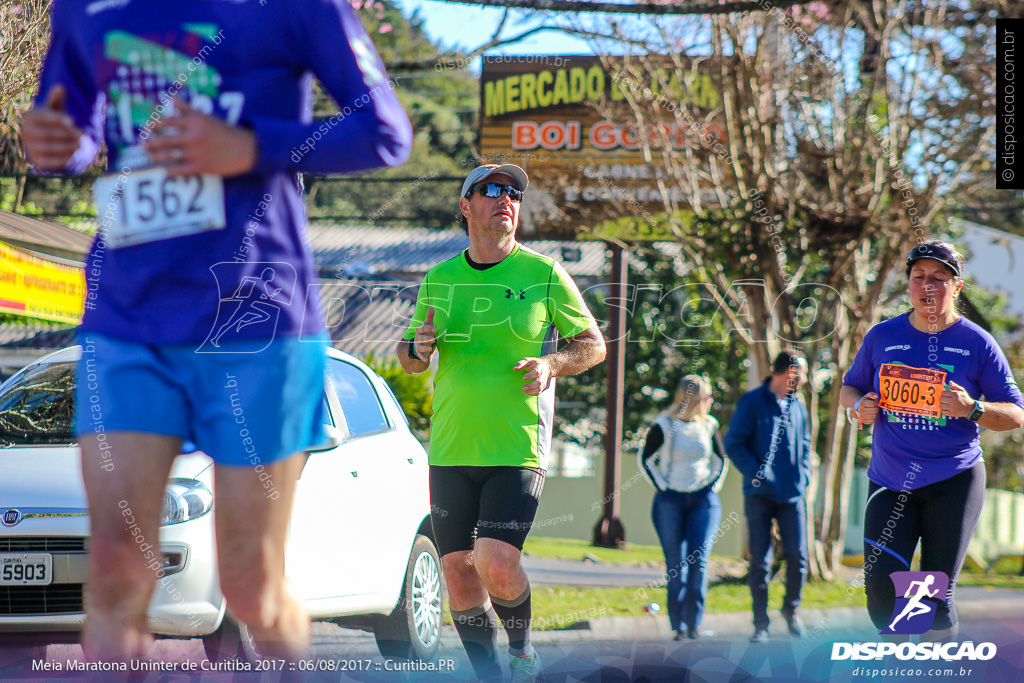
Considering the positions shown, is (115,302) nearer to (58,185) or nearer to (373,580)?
(373,580)

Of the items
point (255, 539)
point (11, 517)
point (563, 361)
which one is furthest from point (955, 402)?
point (11, 517)

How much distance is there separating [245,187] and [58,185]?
25681mm

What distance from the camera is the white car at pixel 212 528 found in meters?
4.47

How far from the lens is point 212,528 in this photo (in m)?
4.67

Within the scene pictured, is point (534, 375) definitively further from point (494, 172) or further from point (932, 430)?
point (932, 430)

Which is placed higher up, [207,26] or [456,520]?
[207,26]

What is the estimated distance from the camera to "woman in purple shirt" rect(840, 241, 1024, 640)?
4582 mm

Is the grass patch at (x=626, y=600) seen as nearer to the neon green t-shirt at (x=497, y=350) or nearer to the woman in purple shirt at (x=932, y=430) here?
the woman in purple shirt at (x=932, y=430)

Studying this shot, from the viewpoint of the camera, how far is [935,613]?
455 centimetres

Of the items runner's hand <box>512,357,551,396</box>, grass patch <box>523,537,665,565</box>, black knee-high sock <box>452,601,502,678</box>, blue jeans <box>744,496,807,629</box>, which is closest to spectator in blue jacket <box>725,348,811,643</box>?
blue jeans <box>744,496,807,629</box>

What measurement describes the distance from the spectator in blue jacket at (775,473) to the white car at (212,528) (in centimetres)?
236

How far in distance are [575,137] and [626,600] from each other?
1166 centimetres

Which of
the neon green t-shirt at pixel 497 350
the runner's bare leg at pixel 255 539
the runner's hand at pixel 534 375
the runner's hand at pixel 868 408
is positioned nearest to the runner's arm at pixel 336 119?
the runner's bare leg at pixel 255 539

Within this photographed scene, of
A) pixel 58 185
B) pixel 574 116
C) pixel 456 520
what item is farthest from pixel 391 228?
pixel 456 520
